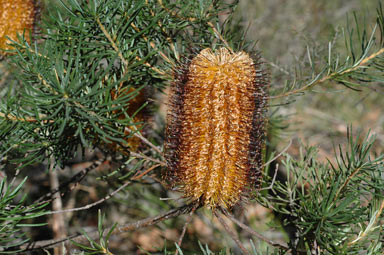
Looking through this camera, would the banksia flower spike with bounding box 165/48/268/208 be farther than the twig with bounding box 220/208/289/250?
No

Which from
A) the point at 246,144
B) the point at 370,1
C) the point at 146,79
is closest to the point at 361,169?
the point at 246,144

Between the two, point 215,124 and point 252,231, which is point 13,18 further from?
point 252,231

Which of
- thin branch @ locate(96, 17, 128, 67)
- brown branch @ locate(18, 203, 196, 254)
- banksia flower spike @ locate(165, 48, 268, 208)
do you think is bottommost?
brown branch @ locate(18, 203, 196, 254)

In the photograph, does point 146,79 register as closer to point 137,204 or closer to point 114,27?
point 114,27

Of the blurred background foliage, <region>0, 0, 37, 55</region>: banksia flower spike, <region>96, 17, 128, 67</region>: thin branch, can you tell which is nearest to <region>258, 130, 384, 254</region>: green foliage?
the blurred background foliage

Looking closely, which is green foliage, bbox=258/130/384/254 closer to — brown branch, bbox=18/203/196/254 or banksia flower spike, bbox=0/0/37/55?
brown branch, bbox=18/203/196/254

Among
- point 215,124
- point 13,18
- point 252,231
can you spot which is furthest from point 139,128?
point 13,18

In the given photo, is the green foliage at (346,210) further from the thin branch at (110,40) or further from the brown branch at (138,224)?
the thin branch at (110,40)

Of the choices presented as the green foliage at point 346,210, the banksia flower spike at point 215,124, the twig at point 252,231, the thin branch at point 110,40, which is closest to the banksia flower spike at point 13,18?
the thin branch at point 110,40
